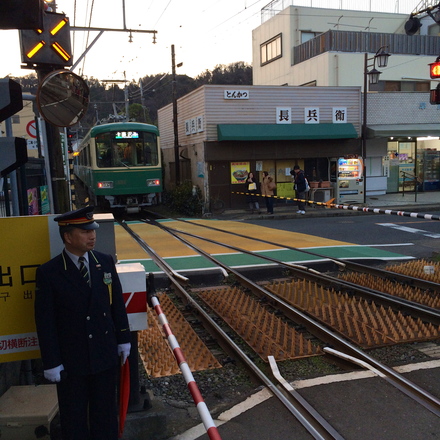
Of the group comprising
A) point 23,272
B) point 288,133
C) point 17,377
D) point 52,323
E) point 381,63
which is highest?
point 381,63

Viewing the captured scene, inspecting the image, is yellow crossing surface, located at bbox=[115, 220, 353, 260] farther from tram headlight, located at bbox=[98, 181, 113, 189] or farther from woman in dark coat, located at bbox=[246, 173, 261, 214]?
woman in dark coat, located at bbox=[246, 173, 261, 214]

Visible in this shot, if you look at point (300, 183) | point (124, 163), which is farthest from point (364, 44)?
point (124, 163)

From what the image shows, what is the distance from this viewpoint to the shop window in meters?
32.2

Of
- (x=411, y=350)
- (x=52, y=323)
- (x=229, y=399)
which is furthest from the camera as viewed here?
(x=411, y=350)

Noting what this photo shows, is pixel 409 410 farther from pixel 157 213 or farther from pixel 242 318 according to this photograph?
pixel 157 213

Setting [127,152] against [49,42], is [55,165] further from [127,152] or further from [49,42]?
[127,152]

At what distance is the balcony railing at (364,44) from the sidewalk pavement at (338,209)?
10225mm

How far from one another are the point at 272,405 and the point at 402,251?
8296 mm

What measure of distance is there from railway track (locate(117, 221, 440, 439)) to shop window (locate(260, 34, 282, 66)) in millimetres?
25592

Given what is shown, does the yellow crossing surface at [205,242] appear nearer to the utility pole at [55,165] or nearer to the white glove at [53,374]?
the utility pole at [55,165]

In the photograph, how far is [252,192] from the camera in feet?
66.6

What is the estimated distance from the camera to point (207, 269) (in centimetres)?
940

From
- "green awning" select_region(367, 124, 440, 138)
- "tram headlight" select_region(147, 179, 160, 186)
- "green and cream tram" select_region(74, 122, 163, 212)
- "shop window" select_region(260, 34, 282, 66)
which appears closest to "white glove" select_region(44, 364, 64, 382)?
"green and cream tram" select_region(74, 122, 163, 212)

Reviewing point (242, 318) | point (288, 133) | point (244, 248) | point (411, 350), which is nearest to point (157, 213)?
point (288, 133)
